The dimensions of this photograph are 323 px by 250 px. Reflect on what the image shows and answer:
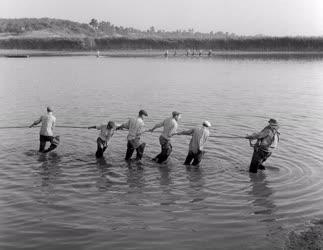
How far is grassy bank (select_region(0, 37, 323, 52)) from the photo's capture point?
12644 cm

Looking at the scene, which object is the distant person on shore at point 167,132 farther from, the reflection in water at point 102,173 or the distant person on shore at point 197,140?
the reflection in water at point 102,173

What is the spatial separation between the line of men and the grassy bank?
11234cm

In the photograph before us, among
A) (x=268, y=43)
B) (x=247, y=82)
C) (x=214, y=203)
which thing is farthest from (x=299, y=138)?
(x=268, y=43)

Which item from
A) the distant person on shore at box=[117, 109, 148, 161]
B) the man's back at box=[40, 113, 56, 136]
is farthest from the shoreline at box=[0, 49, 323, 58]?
the distant person on shore at box=[117, 109, 148, 161]

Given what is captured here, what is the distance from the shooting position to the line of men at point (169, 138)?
58.2ft

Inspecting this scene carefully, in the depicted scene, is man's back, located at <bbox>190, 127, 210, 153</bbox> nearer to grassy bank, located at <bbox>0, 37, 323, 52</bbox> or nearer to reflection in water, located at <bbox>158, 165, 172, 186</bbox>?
reflection in water, located at <bbox>158, 165, 172, 186</bbox>

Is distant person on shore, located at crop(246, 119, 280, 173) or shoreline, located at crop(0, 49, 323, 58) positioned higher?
shoreline, located at crop(0, 49, 323, 58)

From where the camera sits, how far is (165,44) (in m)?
136

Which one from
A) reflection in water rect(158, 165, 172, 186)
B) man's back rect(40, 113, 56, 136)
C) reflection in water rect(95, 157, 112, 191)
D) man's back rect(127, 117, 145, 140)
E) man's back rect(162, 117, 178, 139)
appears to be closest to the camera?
reflection in water rect(95, 157, 112, 191)

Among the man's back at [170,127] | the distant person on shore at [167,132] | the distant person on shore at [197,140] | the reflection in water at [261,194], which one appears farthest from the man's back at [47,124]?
the reflection in water at [261,194]

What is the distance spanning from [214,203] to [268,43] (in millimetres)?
120168

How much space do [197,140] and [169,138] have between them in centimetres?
139

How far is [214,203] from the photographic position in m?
15.0

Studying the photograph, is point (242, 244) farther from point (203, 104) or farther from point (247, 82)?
point (247, 82)
